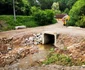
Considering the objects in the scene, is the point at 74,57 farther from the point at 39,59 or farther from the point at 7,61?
the point at 7,61

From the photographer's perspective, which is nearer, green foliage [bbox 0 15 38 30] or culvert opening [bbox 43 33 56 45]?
culvert opening [bbox 43 33 56 45]

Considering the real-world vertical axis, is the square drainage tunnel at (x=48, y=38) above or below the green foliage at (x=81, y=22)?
below

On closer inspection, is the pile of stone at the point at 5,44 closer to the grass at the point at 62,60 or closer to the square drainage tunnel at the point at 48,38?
the square drainage tunnel at the point at 48,38

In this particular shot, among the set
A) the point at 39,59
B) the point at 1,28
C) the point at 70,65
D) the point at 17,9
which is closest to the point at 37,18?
the point at 17,9

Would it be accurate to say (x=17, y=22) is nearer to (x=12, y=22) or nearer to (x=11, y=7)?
(x=12, y=22)

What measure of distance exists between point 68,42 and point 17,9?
23697mm

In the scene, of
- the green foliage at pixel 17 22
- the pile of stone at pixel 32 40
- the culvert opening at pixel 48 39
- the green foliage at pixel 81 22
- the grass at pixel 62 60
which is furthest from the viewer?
the green foliage at pixel 17 22

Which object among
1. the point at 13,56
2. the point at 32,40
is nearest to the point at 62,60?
the point at 13,56

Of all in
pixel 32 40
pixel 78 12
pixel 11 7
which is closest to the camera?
pixel 32 40

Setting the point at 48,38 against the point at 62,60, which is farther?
the point at 48,38

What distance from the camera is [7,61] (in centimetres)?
1723

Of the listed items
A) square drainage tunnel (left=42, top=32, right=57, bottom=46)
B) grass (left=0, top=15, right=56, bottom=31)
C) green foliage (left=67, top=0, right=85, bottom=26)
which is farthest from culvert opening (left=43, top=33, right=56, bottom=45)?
grass (left=0, top=15, right=56, bottom=31)

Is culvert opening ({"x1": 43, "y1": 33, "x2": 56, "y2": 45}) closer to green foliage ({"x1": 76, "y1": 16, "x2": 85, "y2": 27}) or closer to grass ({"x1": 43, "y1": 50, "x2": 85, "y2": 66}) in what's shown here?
green foliage ({"x1": 76, "y1": 16, "x2": 85, "y2": 27})

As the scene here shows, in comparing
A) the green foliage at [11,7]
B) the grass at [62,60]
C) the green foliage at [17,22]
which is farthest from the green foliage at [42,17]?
the grass at [62,60]
